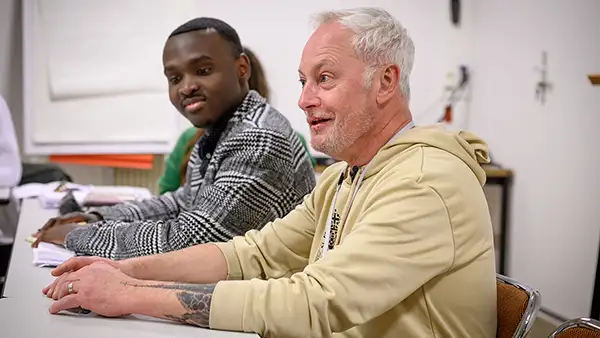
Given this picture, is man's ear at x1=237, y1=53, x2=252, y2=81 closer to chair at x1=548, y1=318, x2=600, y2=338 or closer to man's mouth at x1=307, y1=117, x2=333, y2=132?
man's mouth at x1=307, y1=117, x2=333, y2=132

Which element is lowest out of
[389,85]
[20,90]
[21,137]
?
[21,137]

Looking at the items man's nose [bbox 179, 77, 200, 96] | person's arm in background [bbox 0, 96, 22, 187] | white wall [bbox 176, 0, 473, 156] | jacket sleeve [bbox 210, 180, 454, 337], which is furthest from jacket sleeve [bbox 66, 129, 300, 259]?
white wall [bbox 176, 0, 473, 156]

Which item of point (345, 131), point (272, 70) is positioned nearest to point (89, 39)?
point (272, 70)

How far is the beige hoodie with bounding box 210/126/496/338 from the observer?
43.1 inches

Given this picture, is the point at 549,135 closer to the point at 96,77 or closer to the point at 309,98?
the point at 309,98

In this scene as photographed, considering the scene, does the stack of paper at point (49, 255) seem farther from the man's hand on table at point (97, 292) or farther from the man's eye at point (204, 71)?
the man's eye at point (204, 71)

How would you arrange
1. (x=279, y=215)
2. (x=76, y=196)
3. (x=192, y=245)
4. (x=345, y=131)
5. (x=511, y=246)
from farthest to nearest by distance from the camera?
(x=511, y=246), (x=76, y=196), (x=279, y=215), (x=192, y=245), (x=345, y=131)

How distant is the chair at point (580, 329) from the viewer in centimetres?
112

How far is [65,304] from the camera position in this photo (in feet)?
3.83

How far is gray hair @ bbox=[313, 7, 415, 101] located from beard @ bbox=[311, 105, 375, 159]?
7 cm

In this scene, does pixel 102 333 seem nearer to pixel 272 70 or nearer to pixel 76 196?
pixel 76 196

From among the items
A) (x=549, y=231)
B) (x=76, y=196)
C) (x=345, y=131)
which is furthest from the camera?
(x=549, y=231)

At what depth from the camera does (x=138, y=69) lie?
4188 mm

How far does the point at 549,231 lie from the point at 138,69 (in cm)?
255
